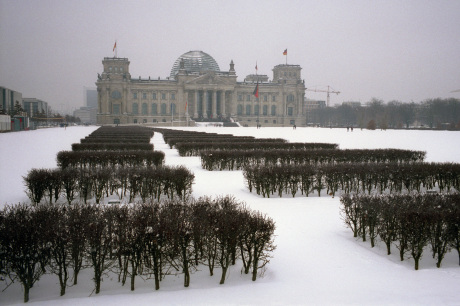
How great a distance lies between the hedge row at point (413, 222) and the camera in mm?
7020

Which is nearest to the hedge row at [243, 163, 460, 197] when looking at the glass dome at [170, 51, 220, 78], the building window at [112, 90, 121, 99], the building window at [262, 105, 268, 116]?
the building window at [112, 90, 121, 99]

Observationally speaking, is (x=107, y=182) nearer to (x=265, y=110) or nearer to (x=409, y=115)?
(x=409, y=115)

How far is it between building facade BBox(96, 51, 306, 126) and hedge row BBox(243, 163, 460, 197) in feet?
355

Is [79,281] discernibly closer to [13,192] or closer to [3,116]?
[13,192]

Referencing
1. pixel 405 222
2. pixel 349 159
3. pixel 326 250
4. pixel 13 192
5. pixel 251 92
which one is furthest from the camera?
pixel 251 92

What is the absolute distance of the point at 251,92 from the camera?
141125 millimetres

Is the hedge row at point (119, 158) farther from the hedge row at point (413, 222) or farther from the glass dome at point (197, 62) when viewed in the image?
the glass dome at point (197, 62)

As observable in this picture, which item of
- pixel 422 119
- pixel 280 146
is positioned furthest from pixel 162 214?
pixel 422 119

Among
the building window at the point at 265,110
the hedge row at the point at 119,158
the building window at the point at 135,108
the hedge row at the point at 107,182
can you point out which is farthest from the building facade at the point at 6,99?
the building window at the point at 265,110

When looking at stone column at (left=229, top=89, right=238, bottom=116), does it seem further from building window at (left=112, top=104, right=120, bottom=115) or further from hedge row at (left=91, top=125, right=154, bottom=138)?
hedge row at (left=91, top=125, right=154, bottom=138)

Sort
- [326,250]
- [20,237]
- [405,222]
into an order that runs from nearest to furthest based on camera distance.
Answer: [20,237] < [405,222] < [326,250]

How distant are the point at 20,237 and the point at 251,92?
13752 cm

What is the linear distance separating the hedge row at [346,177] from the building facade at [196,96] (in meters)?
108

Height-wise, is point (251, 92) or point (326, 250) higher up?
point (251, 92)
